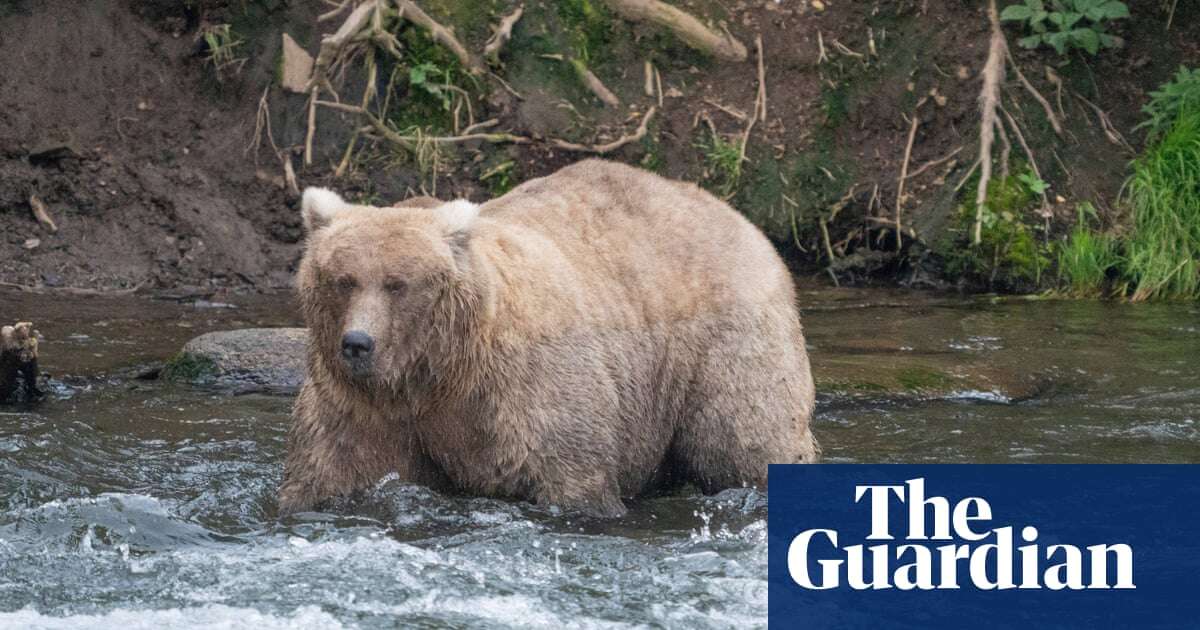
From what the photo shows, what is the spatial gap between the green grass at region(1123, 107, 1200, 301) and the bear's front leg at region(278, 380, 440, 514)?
→ 695 centimetres

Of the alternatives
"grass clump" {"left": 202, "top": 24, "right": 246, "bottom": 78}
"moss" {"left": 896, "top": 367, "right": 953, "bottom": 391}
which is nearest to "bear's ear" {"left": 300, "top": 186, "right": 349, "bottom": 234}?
"moss" {"left": 896, "top": 367, "right": 953, "bottom": 391}

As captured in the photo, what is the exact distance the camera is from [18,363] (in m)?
8.37

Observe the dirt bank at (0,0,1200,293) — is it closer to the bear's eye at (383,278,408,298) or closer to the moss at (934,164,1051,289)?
the moss at (934,164,1051,289)

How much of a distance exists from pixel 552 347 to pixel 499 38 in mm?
6538

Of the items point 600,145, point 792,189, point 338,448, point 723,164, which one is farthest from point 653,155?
point 338,448

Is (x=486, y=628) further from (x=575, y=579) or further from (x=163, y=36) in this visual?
(x=163, y=36)

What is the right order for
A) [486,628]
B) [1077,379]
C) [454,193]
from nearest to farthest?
[486,628] < [1077,379] < [454,193]

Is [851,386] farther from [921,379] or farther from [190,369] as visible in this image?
[190,369]

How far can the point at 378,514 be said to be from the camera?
6.35 metres

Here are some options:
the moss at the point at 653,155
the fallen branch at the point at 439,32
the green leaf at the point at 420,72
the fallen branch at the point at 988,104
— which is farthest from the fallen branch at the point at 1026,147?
the green leaf at the point at 420,72

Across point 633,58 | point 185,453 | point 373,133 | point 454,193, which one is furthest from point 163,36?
point 185,453

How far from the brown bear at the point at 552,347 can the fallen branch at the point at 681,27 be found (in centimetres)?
561

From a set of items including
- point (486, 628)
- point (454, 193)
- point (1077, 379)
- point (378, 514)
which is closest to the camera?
point (486, 628)

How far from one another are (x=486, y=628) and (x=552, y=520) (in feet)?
3.17
